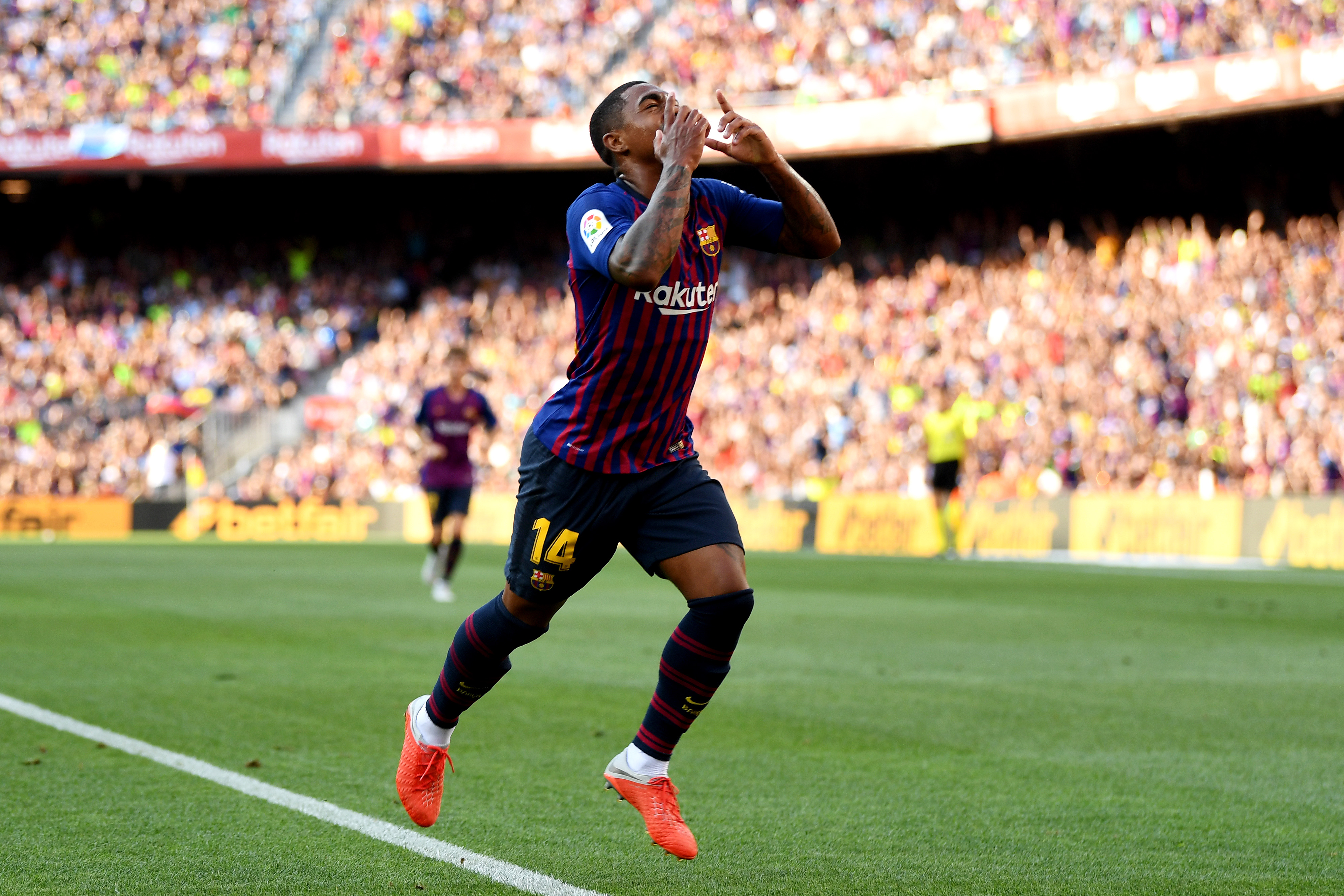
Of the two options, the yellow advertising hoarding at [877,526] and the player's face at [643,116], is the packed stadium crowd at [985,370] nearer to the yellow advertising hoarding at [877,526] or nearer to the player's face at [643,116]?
the yellow advertising hoarding at [877,526]

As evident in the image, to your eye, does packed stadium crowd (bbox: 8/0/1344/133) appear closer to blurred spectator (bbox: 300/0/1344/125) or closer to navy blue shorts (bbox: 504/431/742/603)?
blurred spectator (bbox: 300/0/1344/125)

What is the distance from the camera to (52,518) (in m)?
31.0

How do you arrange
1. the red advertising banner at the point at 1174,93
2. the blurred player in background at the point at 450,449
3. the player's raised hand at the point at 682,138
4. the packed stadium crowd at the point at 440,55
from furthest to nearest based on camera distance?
the packed stadium crowd at the point at 440,55, the red advertising banner at the point at 1174,93, the blurred player in background at the point at 450,449, the player's raised hand at the point at 682,138

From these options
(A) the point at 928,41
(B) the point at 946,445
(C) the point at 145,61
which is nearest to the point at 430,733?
(B) the point at 946,445

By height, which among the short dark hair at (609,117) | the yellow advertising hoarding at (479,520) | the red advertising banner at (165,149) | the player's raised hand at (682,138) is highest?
the red advertising banner at (165,149)

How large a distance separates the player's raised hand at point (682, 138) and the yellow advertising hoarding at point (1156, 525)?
18449 millimetres

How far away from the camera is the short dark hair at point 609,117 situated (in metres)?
4.54

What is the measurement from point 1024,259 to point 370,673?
2261 cm

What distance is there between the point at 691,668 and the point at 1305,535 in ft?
58.5

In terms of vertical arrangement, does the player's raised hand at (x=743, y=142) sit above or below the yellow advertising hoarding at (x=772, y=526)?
above

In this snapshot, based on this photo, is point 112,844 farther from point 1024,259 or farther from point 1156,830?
point 1024,259

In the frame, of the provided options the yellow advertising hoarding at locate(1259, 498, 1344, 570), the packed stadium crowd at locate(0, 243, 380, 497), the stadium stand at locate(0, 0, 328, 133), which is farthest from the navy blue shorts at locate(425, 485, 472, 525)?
the stadium stand at locate(0, 0, 328, 133)

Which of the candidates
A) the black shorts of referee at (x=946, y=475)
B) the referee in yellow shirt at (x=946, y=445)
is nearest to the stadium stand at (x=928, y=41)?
the referee in yellow shirt at (x=946, y=445)

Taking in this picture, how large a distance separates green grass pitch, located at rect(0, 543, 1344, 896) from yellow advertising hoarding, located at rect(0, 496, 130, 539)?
18044 millimetres
